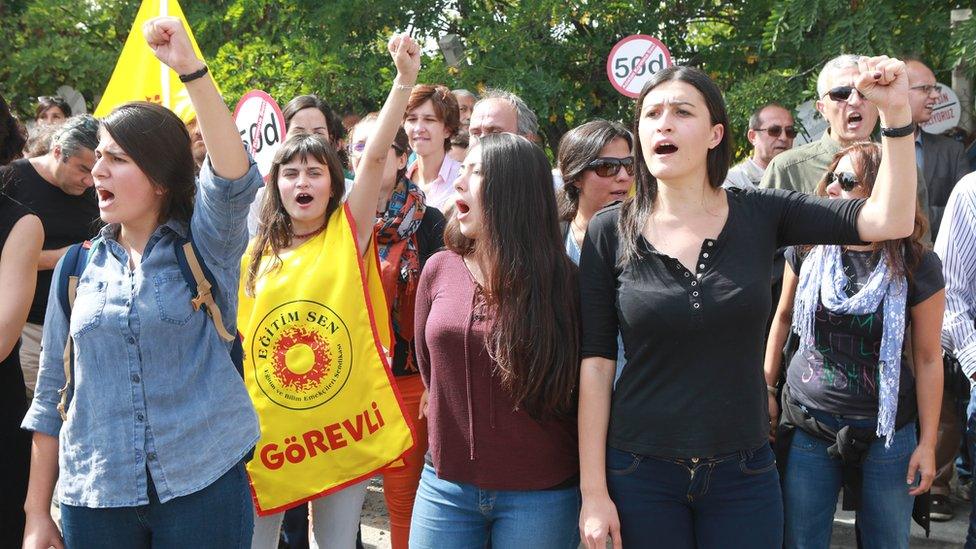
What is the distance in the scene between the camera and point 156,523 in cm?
266

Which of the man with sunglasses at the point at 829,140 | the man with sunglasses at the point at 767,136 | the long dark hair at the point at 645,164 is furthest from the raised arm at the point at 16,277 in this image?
the man with sunglasses at the point at 767,136

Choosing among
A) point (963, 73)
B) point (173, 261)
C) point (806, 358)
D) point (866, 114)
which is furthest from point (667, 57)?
point (173, 261)

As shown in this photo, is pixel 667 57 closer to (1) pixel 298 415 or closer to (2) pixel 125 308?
(1) pixel 298 415

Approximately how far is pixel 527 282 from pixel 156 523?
3.90 ft

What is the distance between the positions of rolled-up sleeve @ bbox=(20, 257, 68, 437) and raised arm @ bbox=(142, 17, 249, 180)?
67 cm

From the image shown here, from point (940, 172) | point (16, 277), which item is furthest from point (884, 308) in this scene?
point (940, 172)

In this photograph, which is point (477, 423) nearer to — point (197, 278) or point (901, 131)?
point (197, 278)

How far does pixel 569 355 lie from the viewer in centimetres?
288

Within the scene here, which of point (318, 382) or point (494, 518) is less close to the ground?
point (318, 382)

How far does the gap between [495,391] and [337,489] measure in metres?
1.05

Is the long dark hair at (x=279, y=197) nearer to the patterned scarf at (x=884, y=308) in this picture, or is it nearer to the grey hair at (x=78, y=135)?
the grey hair at (x=78, y=135)

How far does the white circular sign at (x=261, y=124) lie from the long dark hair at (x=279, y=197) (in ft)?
7.21

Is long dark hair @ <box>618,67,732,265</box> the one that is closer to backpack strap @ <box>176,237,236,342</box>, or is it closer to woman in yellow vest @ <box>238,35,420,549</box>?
woman in yellow vest @ <box>238,35,420,549</box>

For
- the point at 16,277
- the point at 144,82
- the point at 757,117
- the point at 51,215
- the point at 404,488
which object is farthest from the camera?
the point at 757,117
